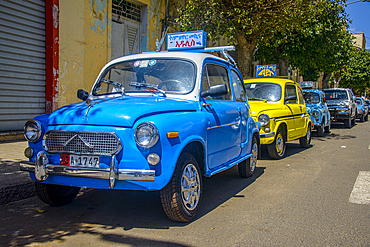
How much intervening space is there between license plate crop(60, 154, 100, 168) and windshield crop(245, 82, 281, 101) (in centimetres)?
612

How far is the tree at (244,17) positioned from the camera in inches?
→ 464

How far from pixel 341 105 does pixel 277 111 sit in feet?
39.2

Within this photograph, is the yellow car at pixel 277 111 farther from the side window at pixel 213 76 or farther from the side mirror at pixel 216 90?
the side mirror at pixel 216 90

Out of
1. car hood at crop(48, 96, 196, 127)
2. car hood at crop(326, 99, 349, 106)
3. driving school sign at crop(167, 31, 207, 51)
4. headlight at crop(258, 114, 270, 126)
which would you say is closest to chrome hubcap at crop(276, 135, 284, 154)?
headlight at crop(258, 114, 270, 126)

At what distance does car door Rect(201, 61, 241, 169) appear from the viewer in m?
4.52

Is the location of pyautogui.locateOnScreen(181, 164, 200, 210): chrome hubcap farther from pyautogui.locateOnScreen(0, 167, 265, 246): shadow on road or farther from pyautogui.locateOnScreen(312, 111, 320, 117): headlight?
pyautogui.locateOnScreen(312, 111, 320, 117): headlight

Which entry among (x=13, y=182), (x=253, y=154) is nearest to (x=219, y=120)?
(x=253, y=154)

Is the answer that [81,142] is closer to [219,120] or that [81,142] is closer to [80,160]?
[80,160]

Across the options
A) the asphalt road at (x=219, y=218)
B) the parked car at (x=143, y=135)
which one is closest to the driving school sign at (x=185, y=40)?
the parked car at (x=143, y=135)

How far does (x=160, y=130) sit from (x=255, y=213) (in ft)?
5.95

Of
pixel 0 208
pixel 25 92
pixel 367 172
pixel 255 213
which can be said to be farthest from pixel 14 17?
pixel 367 172

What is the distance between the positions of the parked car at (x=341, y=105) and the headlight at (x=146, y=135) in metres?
17.2

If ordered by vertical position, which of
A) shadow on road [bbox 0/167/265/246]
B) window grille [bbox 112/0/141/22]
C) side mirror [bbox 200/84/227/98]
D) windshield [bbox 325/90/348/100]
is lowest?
shadow on road [bbox 0/167/265/246]

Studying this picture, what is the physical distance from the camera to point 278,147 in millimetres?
8445
